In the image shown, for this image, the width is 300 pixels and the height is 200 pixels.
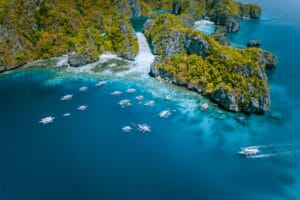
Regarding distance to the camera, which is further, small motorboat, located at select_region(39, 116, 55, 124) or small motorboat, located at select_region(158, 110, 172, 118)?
small motorboat, located at select_region(158, 110, 172, 118)

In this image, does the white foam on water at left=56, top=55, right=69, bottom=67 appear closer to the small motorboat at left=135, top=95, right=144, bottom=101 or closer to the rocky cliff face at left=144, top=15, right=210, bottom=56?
the rocky cliff face at left=144, top=15, right=210, bottom=56

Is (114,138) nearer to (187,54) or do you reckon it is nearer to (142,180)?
(142,180)

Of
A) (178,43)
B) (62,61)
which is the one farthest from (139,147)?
(62,61)

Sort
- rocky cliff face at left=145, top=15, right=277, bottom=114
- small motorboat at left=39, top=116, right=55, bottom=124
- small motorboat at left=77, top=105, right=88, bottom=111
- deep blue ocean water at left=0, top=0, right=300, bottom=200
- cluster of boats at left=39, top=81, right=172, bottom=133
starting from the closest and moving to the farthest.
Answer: deep blue ocean water at left=0, top=0, right=300, bottom=200 → cluster of boats at left=39, top=81, right=172, bottom=133 → small motorboat at left=39, top=116, right=55, bottom=124 → rocky cliff face at left=145, top=15, right=277, bottom=114 → small motorboat at left=77, top=105, right=88, bottom=111

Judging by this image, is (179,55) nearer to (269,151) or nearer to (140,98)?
(140,98)

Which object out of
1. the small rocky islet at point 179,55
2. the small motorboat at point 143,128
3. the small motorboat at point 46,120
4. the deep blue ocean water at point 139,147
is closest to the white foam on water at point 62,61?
the small rocky islet at point 179,55

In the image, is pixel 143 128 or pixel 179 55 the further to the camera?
pixel 179 55

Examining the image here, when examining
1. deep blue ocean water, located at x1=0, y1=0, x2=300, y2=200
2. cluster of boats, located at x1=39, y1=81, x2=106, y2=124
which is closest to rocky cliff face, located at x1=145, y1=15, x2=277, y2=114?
deep blue ocean water, located at x1=0, y1=0, x2=300, y2=200

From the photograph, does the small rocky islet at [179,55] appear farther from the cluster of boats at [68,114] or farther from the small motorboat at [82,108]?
the small motorboat at [82,108]

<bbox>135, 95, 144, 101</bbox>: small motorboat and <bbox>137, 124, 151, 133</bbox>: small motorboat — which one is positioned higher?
<bbox>135, 95, 144, 101</bbox>: small motorboat
